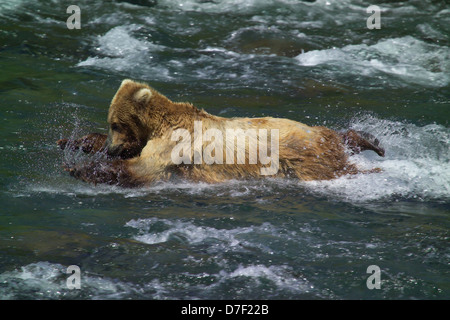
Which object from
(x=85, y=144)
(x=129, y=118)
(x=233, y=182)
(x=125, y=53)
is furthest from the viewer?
(x=125, y=53)

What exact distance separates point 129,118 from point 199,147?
2.63ft

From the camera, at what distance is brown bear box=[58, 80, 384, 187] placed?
249 inches

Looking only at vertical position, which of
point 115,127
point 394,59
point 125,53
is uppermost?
point 125,53

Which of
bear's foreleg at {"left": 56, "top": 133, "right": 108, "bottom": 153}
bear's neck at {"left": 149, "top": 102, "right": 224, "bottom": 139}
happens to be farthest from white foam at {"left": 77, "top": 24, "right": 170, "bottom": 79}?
bear's neck at {"left": 149, "top": 102, "right": 224, "bottom": 139}

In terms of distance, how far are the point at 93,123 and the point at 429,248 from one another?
4.92 m

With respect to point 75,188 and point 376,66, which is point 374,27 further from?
point 75,188

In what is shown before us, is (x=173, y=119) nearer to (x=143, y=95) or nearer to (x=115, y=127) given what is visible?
(x=143, y=95)

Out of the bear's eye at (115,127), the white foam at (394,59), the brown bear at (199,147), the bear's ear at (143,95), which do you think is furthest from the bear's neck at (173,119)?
the white foam at (394,59)

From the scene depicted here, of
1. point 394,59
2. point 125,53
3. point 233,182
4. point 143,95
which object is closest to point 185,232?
point 233,182

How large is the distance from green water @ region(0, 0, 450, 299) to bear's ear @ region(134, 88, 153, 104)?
919 mm

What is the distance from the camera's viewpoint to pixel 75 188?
20.7ft

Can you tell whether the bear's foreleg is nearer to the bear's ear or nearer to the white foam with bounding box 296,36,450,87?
the bear's ear

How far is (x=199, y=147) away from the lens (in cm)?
639
